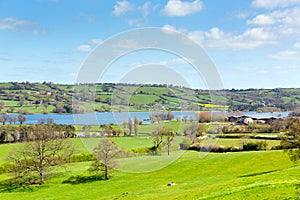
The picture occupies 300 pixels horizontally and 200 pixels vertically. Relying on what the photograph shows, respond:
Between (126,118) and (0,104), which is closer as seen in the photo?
(126,118)

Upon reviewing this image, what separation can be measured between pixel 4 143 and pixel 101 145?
4817 centimetres

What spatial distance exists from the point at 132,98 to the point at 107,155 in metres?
28.1

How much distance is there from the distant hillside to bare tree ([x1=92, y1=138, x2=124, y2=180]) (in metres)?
10.3

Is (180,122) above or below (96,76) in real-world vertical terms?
below

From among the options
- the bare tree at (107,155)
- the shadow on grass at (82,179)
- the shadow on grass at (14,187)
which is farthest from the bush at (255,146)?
the shadow on grass at (14,187)

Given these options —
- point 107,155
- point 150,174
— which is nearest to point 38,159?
point 107,155

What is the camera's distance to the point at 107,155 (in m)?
43.7

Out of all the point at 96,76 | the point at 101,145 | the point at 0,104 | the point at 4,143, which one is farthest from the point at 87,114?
the point at 0,104

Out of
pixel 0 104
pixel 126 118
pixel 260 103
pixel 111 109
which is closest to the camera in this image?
pixel 111 109

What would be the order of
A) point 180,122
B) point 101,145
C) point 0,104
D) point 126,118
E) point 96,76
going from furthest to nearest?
1. point 0,104
2. point 101,145
3. point 180,122
4. point 126,118
5. point 96,76

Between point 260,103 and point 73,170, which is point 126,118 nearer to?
point 73,170

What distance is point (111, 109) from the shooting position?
16.9 metres

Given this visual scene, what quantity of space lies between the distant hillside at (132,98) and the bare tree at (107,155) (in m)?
10.3

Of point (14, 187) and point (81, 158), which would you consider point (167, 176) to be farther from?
point (81, 158)
